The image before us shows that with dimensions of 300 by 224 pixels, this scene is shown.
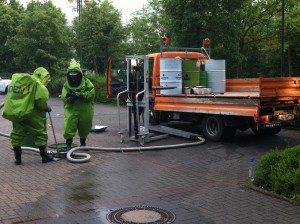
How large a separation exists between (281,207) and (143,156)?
12.6 ft

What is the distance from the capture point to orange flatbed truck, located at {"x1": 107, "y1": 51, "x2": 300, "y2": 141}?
8.95 m

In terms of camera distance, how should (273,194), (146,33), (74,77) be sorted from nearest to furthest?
(273,194) < (74,77) < (146,33)

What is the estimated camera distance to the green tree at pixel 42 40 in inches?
1186

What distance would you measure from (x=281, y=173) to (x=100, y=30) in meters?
21.4

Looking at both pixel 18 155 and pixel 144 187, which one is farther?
pixel 18 155

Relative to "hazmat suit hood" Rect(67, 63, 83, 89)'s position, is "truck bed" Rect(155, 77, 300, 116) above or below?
below

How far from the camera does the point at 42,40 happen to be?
3017 centimetres

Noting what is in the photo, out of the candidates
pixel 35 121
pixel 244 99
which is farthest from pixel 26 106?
pixel 244 99

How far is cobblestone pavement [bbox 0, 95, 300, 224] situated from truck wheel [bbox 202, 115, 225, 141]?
26 centimetres

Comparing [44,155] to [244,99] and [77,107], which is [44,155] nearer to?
[77,107]

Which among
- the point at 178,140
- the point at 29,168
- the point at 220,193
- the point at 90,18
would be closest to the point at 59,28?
the point at 90,18

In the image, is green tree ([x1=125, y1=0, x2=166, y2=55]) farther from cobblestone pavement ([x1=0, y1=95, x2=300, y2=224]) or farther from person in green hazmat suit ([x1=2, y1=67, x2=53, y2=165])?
person in green hazmat suit ([x1=2, y1=67, x2=53, y2=165])

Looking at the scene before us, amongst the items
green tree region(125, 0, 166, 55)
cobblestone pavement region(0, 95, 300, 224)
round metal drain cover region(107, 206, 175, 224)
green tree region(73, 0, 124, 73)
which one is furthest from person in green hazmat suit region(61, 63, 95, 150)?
green tree region(125, 0, 166, 55)

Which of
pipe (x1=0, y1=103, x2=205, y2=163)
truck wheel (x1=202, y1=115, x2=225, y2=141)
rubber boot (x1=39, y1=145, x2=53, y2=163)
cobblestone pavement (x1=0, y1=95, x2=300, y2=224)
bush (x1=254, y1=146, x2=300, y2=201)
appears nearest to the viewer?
cobblestone pavement (x1=0, y1=95, x2=300, y2=224)
